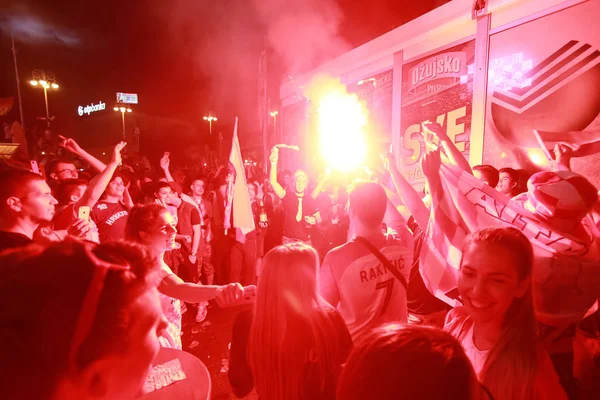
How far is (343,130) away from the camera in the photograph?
873cm

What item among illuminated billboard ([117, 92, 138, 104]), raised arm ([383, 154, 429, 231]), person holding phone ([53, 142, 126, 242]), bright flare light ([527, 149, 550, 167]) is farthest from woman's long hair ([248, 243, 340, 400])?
illuminated billboard ([117, 92, 138, 104])

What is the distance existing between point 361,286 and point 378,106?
7.10 metres

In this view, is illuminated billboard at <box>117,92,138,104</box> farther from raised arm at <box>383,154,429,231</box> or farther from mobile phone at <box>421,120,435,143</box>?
raised arm at <box>383,154,429,231</box>

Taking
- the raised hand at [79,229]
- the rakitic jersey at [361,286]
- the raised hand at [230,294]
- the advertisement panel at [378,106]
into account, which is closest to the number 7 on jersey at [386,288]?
the rakitic jersey at [361,286]

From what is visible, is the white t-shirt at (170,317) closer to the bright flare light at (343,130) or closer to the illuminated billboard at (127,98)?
the bright flare light at (343,130)

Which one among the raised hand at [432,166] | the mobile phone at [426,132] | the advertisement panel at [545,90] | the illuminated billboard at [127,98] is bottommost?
the raised hand at [432,166]

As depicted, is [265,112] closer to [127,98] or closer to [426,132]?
[426,132]

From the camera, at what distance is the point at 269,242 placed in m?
7.61

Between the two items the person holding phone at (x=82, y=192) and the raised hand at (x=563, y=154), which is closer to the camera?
the raised hand at (x=563, y=154)

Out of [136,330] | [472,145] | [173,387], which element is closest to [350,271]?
[173,387]

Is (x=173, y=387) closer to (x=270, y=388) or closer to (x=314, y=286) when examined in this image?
(x=270, y=388)

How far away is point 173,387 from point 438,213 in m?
2.34

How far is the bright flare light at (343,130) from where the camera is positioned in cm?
859

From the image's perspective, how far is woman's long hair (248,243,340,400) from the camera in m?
1.86
